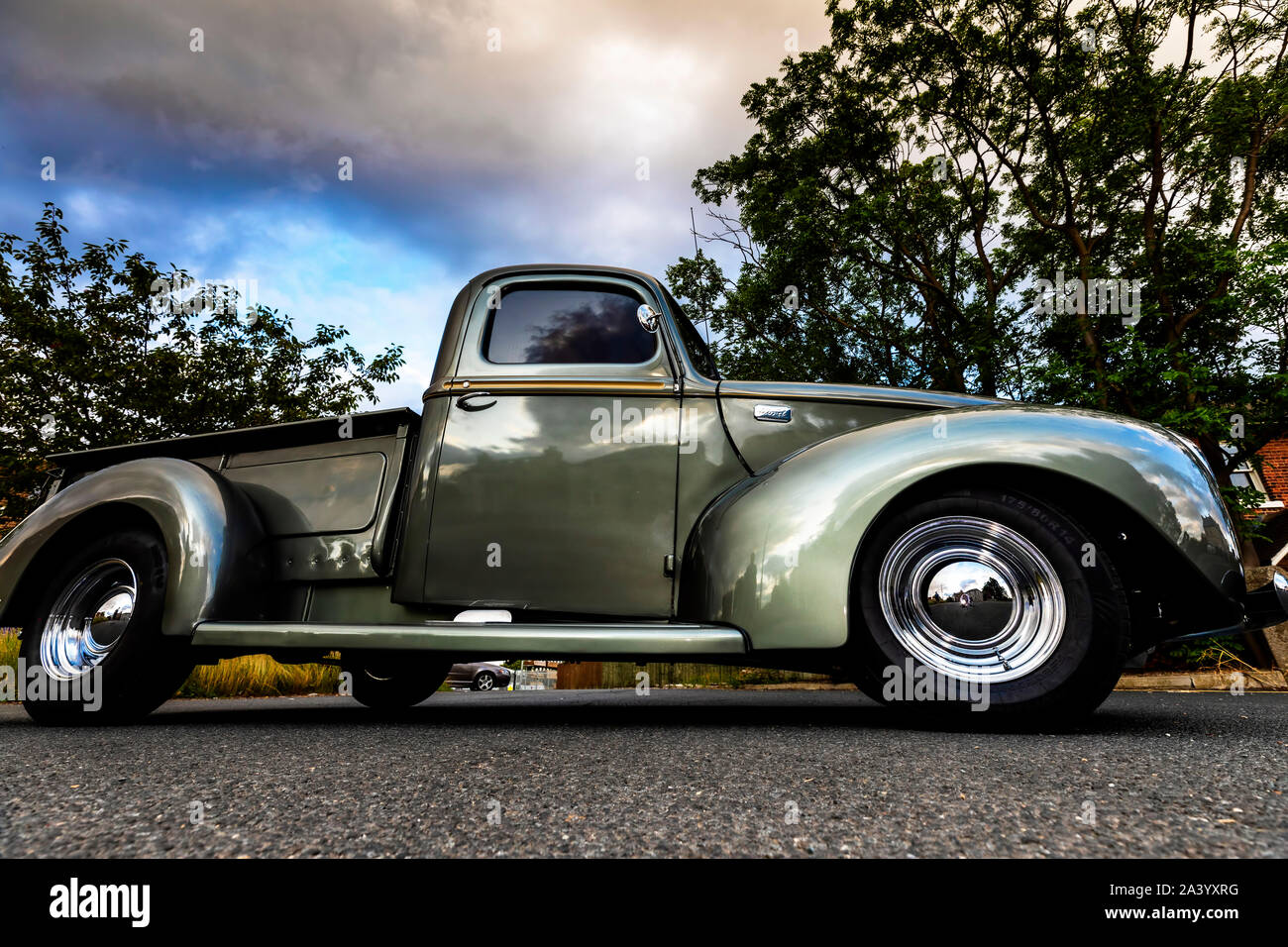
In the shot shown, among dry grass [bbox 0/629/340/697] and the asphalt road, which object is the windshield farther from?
dry grass [bbox 0/629/340/697]

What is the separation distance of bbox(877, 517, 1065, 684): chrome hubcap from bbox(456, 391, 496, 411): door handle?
5.48ft

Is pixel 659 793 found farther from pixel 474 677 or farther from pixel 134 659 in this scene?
pixel 474 677

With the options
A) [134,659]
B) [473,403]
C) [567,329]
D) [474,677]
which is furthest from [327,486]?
[474,677]

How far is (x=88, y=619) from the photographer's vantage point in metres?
2.87

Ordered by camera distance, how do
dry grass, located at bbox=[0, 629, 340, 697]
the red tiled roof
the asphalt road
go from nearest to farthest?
the asphalt road
dry grass, located at bbox=[0, 629, 340, 697]
the red tiled roof

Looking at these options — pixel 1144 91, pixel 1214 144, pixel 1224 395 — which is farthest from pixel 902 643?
pixel 1214 144

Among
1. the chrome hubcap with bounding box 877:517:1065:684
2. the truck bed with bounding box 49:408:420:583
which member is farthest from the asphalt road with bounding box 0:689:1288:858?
the truck bed with bounding box 49:408:420:583

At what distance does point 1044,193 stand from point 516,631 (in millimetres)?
11583

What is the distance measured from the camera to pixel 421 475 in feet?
9.37

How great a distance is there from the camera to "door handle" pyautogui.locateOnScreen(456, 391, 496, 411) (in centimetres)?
292

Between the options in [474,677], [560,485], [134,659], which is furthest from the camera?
[474,677]

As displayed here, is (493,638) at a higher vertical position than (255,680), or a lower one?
higher

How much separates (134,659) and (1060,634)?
323 centimetres
